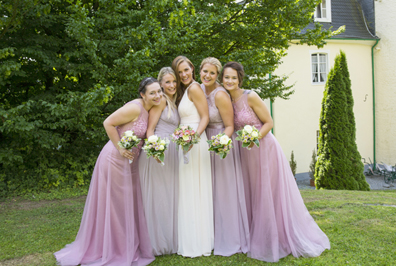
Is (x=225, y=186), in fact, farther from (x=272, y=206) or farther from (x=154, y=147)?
(x=154, y=147)

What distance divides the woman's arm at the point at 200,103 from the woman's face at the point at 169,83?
0.28m

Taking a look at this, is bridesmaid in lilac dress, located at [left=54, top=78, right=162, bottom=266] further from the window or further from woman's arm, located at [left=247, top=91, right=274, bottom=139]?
the window

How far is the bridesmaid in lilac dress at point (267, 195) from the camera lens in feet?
14.2

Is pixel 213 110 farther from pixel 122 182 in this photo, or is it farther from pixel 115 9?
pixel 115 9

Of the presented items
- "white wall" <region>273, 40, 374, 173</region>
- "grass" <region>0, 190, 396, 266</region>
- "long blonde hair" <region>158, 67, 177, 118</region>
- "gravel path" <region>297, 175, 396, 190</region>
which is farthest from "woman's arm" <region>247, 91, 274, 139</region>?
"white wall" <region>273, 40, 374, 173</region>

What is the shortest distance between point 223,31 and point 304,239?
709cm

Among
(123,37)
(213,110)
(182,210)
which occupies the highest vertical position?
(123,37)

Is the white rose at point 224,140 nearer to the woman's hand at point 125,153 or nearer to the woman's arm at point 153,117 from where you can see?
the woman's arm at point 153,117

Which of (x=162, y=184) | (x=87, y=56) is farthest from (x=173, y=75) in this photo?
(x=87, y=56)

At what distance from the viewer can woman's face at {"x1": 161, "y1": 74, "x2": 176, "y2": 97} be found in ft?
15.3

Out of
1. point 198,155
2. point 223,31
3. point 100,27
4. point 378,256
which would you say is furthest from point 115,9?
point 378,256

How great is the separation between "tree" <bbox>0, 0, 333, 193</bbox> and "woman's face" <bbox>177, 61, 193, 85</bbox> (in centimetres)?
220

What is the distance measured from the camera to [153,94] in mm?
4441

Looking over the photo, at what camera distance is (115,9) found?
7277 millimetres
